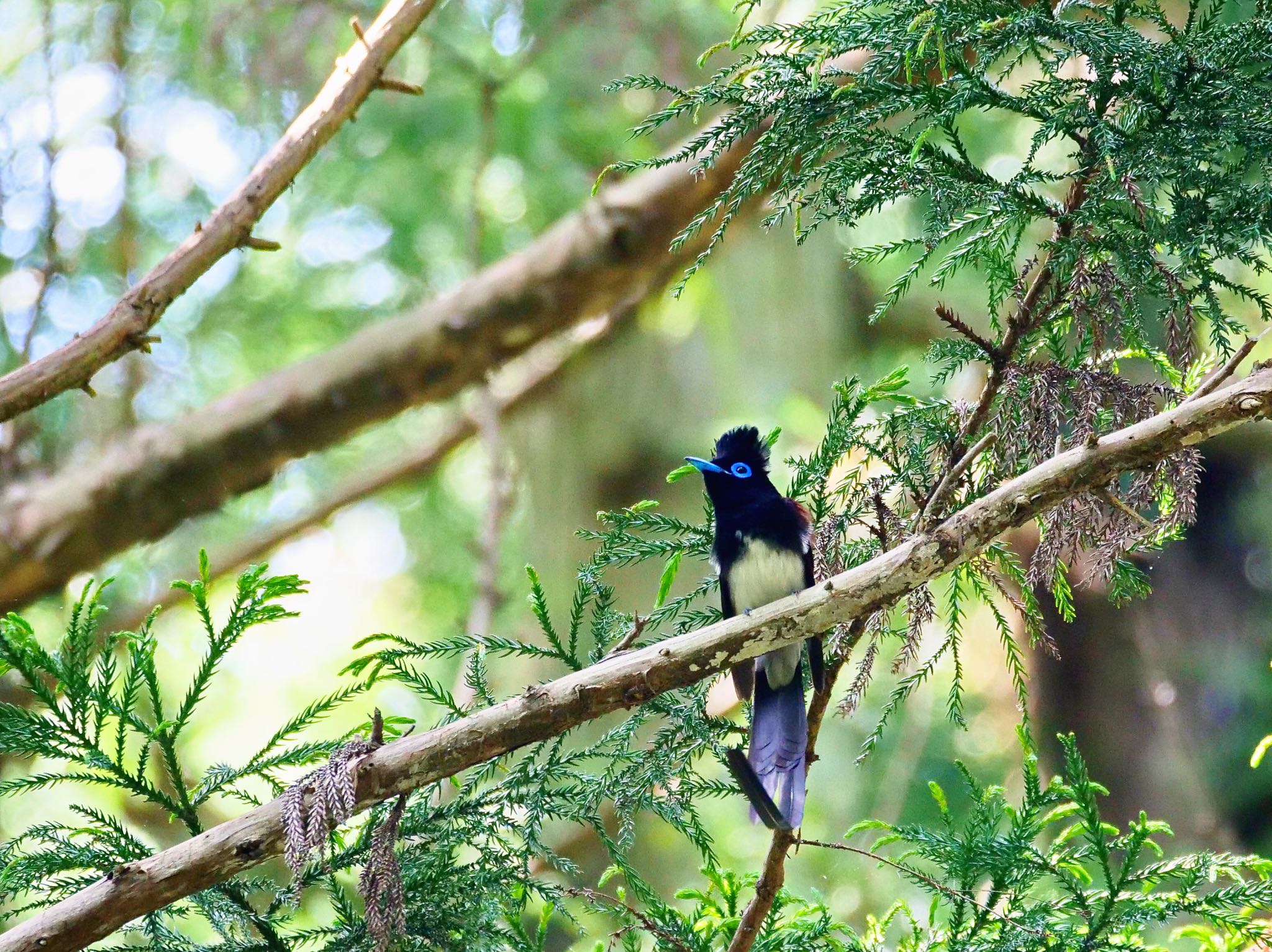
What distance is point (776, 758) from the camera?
2.73 meters

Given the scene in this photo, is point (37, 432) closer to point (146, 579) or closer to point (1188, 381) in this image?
point (146, 579)

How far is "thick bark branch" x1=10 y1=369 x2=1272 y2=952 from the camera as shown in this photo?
2.07 meters

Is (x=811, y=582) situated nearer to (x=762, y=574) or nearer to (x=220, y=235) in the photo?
(x=762, y=574)

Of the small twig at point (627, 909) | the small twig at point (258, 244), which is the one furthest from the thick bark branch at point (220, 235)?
the small twig at point (627, 909)

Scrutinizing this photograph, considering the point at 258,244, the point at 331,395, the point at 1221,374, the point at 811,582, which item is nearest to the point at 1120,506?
the point at 1221,374

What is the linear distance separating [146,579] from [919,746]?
15.3 ft

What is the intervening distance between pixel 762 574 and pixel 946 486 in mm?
1026

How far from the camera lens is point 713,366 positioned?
695 centimetres

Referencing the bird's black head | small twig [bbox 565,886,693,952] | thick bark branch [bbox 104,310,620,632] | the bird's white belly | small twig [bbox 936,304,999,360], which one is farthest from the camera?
thick bark branch [bbox 104,310,620,632]

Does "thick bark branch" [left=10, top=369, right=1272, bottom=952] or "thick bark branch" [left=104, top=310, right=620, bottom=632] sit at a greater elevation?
"thick bark branch" [left=104, top=310, right=620, bottom=632]

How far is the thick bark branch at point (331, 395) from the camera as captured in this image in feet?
17.8

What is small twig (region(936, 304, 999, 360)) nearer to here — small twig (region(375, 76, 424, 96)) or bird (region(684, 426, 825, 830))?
bird (region(684, 426, 825, 830))

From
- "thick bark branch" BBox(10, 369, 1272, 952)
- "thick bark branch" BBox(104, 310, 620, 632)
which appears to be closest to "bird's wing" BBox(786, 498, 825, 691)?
"thick bark branch" BBox(10, 369, 1272, 952)

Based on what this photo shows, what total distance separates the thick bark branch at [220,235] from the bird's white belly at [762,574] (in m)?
1.82
